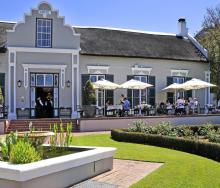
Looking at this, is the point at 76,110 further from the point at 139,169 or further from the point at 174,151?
the point at 139,169

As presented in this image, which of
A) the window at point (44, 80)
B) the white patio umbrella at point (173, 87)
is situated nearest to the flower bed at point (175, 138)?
the white patio umbrella at point (173, 87)

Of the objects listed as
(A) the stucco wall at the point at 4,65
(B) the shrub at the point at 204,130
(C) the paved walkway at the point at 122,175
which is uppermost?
(A) the stucco wall at the point at 4,65

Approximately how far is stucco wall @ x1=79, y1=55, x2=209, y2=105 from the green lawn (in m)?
12.7

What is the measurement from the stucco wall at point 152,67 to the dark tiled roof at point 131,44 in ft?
1.29

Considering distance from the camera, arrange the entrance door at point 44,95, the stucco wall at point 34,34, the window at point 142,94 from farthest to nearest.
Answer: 1. the window at point 142,94
2. the entrance door at point 44,95
3. the stucco wall at point 34,34

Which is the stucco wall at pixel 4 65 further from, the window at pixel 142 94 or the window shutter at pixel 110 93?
the window at pixel 142 94

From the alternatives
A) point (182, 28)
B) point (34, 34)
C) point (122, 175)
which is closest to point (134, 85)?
point (34, 34)

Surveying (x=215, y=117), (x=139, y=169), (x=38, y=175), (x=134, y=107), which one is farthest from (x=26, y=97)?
(x=38, y=175)

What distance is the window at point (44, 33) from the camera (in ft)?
84.3

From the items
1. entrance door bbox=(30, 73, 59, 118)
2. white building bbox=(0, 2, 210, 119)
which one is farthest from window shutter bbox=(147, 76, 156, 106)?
entrance door bbox=(30, 73, 59, 118)

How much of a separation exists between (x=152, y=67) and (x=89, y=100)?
7.43m

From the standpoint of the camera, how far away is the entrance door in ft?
83.8

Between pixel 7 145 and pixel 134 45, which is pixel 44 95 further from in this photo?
pixel 7 145

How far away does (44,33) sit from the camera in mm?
25891
